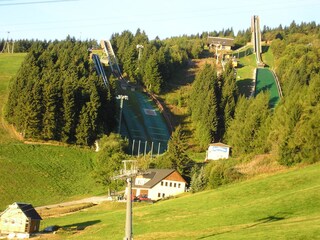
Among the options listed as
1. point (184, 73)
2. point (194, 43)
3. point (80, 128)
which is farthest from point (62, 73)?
point (194, 43)

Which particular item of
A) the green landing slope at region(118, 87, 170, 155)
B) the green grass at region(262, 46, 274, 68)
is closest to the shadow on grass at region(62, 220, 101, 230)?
the green landing slope at region(118, 87, 170, 155)

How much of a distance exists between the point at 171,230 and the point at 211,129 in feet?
191

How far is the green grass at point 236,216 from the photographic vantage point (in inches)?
1142

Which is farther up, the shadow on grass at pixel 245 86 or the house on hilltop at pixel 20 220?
the shadow on grass at pixel 245 86

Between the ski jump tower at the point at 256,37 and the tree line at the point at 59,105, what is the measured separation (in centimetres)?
6744

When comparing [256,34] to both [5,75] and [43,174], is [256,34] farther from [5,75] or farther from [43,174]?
[43,174]

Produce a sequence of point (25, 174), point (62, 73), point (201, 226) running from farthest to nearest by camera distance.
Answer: point (62, 73)
point (25, 174)
point (201, 226)

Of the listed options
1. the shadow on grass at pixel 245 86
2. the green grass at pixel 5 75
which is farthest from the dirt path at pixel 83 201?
the shadow on grass at pixel 245 86

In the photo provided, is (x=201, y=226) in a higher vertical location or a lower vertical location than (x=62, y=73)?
lower

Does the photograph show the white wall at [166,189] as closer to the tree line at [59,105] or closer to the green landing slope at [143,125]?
the green landing slope at [143,125]

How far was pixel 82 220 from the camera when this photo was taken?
4709 cm

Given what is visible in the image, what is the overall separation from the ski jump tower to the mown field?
81005mm

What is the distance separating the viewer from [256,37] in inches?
6860

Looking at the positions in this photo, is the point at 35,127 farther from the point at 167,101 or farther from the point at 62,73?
the point at 167,101
